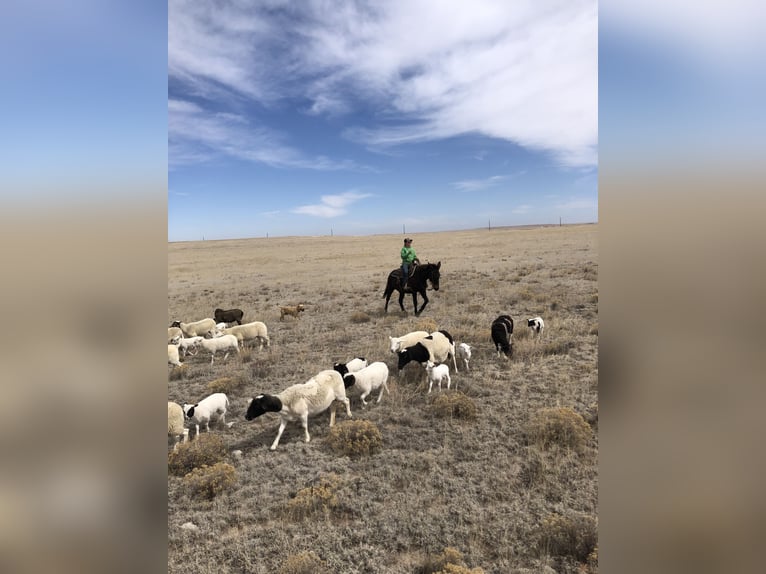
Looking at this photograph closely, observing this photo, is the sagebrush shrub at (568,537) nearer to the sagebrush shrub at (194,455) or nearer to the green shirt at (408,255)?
the sagebrush shrub at (194,455)

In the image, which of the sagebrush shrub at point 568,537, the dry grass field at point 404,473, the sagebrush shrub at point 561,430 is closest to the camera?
the sagebrush shrub at point 568,537

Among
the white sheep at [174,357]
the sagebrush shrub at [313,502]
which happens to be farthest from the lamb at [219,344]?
the sagebrush shrub at [313,502]

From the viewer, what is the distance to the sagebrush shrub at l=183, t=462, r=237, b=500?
5777 mm

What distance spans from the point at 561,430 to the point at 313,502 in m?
4.23

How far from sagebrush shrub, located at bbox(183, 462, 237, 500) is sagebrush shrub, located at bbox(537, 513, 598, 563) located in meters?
4.47

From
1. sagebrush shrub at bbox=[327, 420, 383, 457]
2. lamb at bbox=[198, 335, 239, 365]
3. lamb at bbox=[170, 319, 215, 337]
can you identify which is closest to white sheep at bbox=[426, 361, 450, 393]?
sagebrush shrub at bbox=[327, 420, 383, 457]

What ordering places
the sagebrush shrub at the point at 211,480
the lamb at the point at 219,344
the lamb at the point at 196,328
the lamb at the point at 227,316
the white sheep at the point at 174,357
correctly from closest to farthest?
the sagebrush shrub at the point at 211,480
the white sheep at the point at 174,357
the lamb at the point at 219,344
the lamb at the point at 196,328
the lamb at the point at 227,316

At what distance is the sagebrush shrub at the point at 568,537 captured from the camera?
4.46 meters

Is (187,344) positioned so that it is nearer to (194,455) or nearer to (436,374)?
(194,455)

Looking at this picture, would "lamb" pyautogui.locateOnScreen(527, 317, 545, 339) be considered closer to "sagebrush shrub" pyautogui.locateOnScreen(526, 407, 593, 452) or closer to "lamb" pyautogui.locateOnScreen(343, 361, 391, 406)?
"sagebrush shrub" pyautogui.locateOnScreen(526, 407, 593, 452)

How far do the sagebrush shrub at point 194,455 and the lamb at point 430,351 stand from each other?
172 inches

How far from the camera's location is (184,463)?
6473 millimetres

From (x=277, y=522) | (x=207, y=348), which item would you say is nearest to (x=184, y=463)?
(x=277, y=522)
